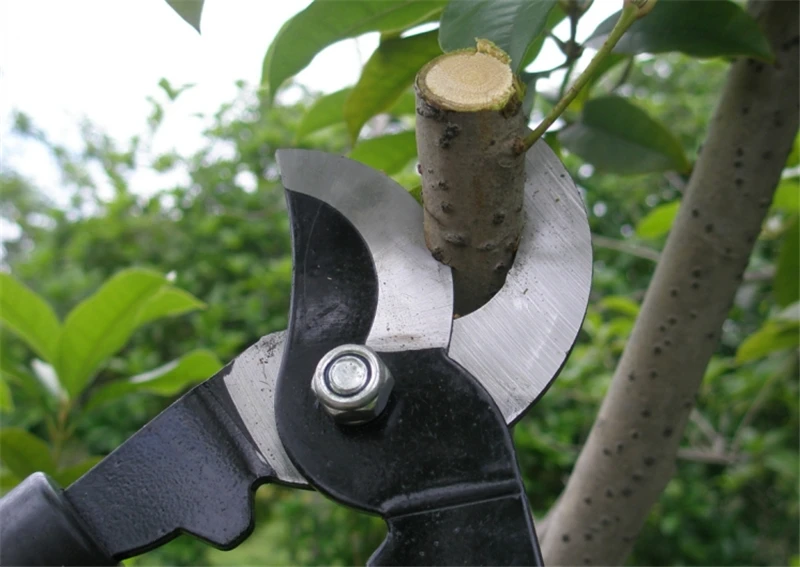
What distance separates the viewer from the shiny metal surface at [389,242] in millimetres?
561

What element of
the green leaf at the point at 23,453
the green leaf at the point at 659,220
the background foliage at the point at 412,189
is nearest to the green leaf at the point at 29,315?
the background foliage at the point at 412,189

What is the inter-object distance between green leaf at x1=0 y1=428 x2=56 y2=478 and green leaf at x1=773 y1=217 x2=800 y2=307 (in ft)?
3.85

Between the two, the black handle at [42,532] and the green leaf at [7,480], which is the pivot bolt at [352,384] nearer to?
the black handle at [42,532]

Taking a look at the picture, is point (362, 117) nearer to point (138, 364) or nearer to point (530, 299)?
point (530, 299)

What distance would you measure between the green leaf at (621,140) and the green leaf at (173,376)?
2.06 feet

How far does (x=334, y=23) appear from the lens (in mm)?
790

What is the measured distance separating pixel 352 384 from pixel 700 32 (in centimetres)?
54

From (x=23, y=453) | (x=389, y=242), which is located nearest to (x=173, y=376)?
(x=23, y=453)

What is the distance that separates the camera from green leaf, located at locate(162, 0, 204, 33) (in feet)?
2.05

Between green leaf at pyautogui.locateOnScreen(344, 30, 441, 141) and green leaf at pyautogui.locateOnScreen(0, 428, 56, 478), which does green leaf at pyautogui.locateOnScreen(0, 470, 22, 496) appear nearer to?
green leaf at pyautogui.locateOnScreen(0, 428, 56, 478)

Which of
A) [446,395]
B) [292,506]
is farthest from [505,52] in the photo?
[292,506]

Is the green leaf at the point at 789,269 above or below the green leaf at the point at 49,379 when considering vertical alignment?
below

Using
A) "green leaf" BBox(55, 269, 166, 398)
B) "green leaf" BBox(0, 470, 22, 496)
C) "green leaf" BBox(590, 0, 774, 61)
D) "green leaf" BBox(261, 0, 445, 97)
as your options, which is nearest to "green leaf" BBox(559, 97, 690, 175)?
"green leaf" BBox(590, 0, 774, 61)

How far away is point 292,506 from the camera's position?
2271mm
